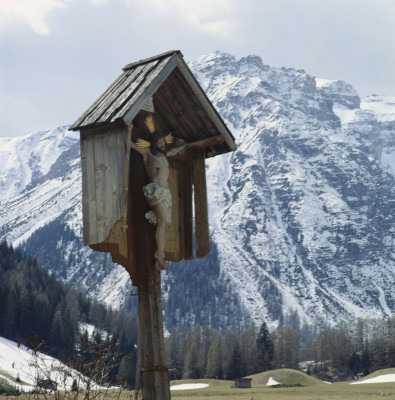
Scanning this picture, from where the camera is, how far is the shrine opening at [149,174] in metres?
7.15

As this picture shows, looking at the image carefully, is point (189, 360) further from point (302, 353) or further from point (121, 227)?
point (121, 227)

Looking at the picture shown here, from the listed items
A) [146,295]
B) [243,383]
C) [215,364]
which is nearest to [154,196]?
[146,295]

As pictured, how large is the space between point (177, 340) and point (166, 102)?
173 m

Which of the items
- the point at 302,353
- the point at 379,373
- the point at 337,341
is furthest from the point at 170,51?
the point at 302,353

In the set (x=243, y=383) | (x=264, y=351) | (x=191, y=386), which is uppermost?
(x=264, y=351)

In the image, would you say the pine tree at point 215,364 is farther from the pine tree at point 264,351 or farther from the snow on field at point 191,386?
the snow on field at point 191,386

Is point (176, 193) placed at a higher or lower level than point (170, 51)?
lower

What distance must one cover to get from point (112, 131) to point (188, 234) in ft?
5.77

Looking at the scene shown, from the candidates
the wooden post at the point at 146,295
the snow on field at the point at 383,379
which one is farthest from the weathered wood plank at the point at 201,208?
the snow on field at the point at 383,379

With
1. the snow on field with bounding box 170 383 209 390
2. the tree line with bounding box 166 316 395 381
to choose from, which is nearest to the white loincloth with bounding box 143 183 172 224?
the snow on field with bounding box 170 383 209 390

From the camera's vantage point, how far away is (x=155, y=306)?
731cm

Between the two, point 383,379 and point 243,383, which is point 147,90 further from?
point 383,379

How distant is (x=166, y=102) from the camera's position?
8.18m

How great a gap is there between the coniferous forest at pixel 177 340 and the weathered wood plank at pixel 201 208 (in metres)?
110
